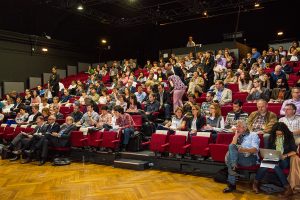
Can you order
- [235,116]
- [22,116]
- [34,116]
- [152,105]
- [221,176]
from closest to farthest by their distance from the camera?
1. [221,176]
2. [235,116]
3. [152,105]
4. [34,116]
5. [22,116]

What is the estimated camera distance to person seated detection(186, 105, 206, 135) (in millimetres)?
4645

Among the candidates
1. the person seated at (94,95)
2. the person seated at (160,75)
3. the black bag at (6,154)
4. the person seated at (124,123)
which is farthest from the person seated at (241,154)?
the person seated at (94,95)

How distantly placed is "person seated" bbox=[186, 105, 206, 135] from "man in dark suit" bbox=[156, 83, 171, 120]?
132 cm

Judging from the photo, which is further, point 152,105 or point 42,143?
point 152,105

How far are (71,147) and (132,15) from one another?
24.1 ft

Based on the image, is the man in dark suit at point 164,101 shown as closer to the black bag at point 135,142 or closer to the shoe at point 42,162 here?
the black bag at point 135,142

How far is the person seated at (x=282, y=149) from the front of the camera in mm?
3232

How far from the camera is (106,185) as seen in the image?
383 cm

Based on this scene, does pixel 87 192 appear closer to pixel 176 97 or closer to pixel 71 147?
pixel 71 147

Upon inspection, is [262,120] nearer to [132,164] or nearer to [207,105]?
[207,105]

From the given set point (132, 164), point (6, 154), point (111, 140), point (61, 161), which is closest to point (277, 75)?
point (132, 164)

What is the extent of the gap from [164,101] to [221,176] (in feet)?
9.30

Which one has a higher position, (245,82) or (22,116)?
(245,82)

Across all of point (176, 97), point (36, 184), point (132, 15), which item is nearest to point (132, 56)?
point (132, 15)
